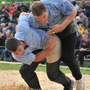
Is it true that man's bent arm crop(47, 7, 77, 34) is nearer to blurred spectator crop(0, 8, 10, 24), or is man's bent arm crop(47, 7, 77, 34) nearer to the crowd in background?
the crowd in background

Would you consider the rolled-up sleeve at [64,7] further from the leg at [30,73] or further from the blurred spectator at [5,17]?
the blurred spectator at [5,17]

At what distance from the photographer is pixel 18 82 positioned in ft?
19.2

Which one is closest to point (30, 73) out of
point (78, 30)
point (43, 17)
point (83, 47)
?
point (43, 17)

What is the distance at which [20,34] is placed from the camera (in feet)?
12.4

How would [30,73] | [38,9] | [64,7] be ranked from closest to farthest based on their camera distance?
1. [38,9]
2. [64,7]
3. [30,73]

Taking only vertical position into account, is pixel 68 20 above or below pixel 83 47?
above

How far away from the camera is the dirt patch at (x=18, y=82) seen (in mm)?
5246

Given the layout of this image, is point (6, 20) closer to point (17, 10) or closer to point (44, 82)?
point (17, 10)

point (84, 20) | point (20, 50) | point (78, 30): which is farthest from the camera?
point (84, 20)

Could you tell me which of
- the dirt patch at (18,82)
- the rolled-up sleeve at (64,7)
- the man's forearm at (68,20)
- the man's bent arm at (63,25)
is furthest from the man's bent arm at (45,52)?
the dirt patch at (18,82)

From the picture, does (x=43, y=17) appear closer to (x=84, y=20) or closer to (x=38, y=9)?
(x=38, y=9)

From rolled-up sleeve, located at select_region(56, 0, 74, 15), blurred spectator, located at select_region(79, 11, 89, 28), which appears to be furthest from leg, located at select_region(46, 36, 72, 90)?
blurred spectator, located at select_region(79, 11, 89, 28)

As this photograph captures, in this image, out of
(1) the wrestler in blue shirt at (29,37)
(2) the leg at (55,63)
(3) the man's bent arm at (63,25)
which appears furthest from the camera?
(2) the leg at (55,63)

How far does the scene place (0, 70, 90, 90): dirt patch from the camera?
17.2 feet
